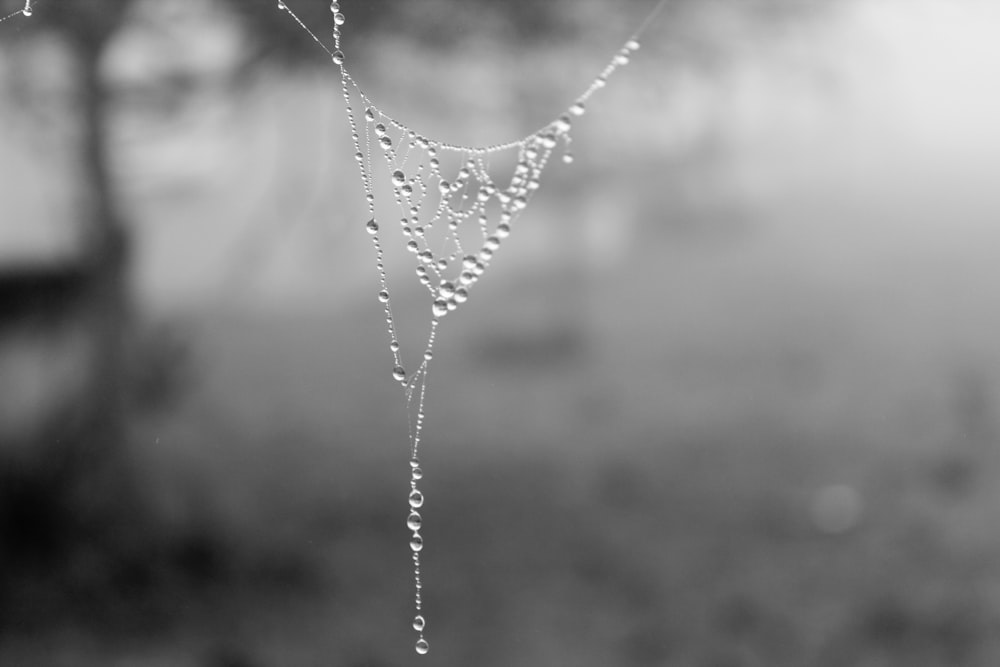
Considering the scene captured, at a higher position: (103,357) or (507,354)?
(507,354)

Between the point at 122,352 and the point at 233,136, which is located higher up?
the point at 233,136

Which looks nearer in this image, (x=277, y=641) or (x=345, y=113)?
(x=277, y=641)

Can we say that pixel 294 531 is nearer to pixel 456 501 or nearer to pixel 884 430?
pixel 456 501

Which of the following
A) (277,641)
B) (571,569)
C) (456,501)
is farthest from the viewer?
(456,501)

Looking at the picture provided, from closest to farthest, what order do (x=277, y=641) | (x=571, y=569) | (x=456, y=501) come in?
(x=277, y=641), (x=571, y=569), (x=456, y=501)

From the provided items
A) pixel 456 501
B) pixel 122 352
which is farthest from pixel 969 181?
pixel 122 352

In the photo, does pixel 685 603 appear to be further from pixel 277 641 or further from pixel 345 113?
pixel 345 113

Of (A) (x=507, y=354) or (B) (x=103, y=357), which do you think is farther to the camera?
(A) (x=507, y=354)

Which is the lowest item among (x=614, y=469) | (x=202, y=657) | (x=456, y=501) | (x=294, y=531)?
(x=202, y=657)
